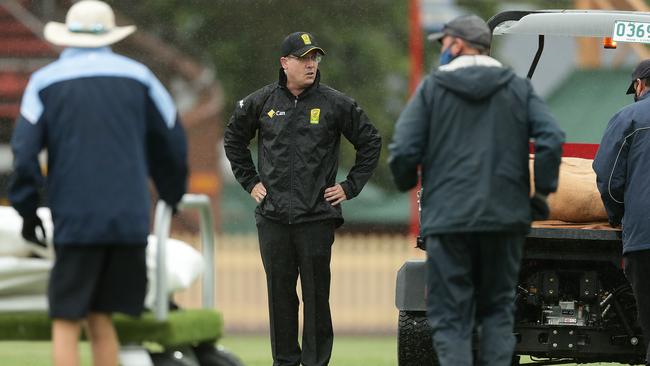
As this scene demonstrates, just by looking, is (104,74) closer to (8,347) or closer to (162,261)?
(162,261)

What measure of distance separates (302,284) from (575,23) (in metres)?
2.15

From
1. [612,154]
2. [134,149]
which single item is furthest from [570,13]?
[134,149]

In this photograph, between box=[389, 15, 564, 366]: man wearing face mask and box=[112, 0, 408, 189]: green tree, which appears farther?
box=[112, 0, 408, 189]: green tree

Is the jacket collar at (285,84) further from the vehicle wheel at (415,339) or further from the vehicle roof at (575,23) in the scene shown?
the vehicle wheel at (415,339)

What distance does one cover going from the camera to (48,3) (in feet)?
66.0

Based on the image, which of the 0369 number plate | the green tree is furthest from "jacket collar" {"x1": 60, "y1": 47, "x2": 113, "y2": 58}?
the green tree

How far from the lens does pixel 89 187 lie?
6.72 m

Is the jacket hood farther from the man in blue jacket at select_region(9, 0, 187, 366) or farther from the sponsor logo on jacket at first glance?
the sponsor logo on jacket

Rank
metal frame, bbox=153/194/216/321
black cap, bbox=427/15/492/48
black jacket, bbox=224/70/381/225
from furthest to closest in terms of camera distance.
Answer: black jacket, bbox=224/70/381/225 < black cap, bbox=427/15/492/48 < metal frame, bbox=153/194/216/321

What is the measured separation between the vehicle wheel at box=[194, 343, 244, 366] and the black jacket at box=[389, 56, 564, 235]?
1007 millimetres

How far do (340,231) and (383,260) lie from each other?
1.05 meters

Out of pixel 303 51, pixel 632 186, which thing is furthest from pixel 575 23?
pixel 303 51

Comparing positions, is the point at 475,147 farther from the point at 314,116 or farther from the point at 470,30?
the point at 314,116

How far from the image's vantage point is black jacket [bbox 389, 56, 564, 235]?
733cm
